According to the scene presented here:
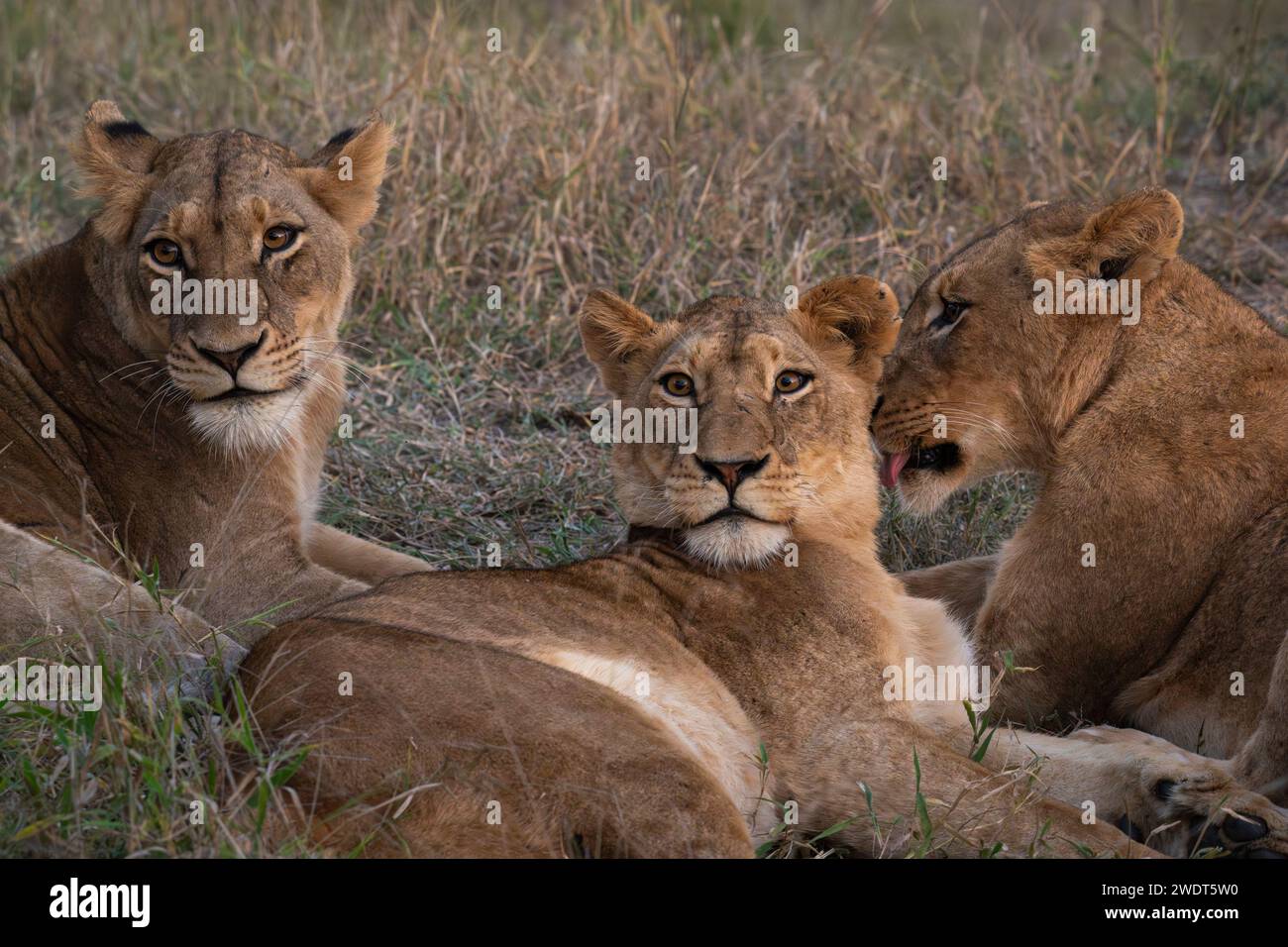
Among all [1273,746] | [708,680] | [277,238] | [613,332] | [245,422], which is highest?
[277,238]

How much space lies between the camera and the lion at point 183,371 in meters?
4.70

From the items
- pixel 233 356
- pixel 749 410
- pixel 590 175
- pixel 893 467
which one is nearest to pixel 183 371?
pixel 233 356

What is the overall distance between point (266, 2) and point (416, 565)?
197 inches

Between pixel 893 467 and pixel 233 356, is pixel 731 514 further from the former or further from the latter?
pixel 233 356

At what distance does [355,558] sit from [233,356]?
1003mm

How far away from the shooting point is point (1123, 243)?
447 cm

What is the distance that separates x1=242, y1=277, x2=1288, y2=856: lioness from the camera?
10.3ft

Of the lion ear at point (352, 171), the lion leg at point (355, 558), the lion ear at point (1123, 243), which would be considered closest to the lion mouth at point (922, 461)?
the lion ear at point (1123, 243)

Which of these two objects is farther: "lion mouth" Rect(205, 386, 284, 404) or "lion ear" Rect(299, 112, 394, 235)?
"lion ear" Rect(299, 112, 394, 235)

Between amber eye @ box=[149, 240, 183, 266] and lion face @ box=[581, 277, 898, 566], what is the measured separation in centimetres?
125

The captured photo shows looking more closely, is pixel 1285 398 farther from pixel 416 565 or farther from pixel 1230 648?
pixel 416 565

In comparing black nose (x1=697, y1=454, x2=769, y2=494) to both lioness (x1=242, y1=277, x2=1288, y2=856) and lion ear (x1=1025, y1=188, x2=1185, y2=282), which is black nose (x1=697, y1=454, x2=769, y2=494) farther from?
lion ear (x1=1025, y1=188, x2=1185, y2=282)

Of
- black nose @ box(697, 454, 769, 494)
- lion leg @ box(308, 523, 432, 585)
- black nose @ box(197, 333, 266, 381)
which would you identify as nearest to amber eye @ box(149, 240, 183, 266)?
black nose @ box(197, 333, 266, 381)
